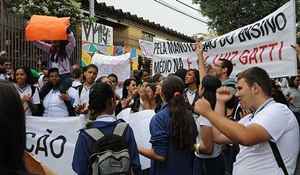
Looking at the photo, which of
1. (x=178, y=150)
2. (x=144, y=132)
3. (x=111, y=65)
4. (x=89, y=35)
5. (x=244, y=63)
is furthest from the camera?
(x=89, y=35)

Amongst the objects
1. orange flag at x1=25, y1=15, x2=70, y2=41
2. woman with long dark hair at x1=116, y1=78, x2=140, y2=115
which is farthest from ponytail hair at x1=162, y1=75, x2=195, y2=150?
orange flag at x1=25, y1=15, x2=70, y2=41

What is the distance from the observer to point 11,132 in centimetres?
179

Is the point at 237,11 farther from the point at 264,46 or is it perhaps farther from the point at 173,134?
the point at 173,134

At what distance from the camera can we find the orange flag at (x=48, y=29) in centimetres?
828

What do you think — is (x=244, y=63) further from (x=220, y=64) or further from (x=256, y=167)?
(x=256, y=167)

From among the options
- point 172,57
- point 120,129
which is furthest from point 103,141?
point 172,57

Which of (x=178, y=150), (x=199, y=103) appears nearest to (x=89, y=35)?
(x=178, y=150)

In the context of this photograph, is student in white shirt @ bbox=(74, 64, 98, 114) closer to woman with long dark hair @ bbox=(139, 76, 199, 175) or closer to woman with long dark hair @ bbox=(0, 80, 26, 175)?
woman with long dark hair @ bbox=(139, 76, 199, 175)

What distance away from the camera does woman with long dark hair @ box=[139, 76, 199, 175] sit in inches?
196

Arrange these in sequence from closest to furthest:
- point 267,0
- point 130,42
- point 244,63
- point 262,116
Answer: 1. point 262,116
2. point 244,63
3. point 267,0
4. point 130,42

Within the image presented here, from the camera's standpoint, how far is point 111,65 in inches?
436

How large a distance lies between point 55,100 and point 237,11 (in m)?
16.9

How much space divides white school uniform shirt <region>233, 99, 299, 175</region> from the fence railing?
8.80 metres

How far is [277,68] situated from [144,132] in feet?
8.40
